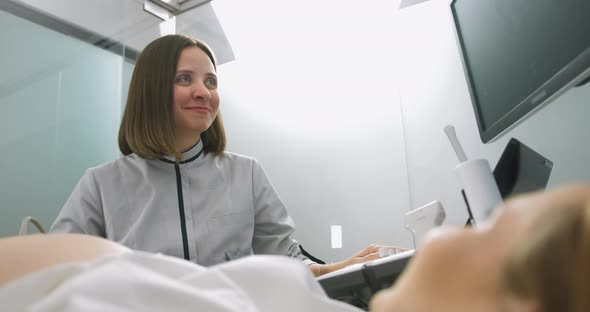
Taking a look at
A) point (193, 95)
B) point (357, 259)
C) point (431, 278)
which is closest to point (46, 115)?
point (193, 95)

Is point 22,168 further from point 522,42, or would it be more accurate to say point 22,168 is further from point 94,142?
point 522,42

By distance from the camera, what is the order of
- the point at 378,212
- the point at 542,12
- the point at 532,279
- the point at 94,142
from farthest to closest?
the point at 94,142 → the point at 378,212 → the point at 542,12 → the point at 532,279

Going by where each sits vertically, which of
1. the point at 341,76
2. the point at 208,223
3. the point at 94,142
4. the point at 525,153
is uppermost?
the point at 341,76

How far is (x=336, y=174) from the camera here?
175cm

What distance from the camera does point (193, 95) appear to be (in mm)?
1357

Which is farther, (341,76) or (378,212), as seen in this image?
(341,76)

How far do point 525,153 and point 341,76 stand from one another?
1.12 meters

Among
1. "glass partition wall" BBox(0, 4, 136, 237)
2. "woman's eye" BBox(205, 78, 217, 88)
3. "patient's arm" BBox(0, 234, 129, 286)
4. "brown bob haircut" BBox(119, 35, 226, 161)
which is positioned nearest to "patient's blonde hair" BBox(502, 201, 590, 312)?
"patient's arm" BBox(0, 234, 129, 286)

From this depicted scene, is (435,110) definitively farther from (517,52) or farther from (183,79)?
(183,79)

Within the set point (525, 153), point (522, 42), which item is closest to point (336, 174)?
point (522, 42)

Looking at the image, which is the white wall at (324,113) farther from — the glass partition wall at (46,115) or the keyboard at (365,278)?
the keyboard at (365,278)

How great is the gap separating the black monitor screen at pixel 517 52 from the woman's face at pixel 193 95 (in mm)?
734

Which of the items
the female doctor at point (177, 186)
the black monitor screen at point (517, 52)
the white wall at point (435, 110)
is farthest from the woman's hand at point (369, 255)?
the white wall at point (435, 110)

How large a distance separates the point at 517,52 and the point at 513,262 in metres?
0.88
